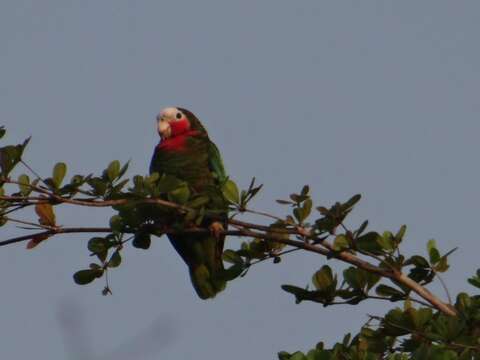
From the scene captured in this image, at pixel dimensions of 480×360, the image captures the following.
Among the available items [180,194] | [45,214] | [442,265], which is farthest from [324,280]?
[45,214]

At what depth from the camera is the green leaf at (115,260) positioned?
399 cm

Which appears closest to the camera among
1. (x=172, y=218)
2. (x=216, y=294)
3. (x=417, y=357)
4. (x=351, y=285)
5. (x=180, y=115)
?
(x=417, y=357)

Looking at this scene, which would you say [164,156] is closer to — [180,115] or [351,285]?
Result: [180,115]

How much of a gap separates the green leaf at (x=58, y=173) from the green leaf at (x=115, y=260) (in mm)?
502

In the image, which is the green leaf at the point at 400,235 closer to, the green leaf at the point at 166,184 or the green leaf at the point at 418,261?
the green leaf at the point at 418,261

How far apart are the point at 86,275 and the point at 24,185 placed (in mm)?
634

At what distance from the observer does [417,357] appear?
3.35 metres

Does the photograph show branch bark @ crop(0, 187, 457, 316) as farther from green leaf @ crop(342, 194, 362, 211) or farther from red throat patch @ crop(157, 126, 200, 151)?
red throat patch @ crop(157, 126, 200, 151)

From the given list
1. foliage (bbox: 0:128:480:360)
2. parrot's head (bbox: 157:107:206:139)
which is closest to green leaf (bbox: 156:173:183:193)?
foliage (bbox: 0:128:480:360)

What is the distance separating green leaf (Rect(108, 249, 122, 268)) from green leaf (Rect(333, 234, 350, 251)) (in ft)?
3.26

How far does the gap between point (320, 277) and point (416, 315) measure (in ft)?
1.46

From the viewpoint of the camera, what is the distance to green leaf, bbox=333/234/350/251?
3529mm

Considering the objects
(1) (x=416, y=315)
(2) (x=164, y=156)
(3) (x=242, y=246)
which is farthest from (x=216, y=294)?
(1) (x=416, y=315)

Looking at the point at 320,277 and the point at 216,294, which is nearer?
the point at 320,277
